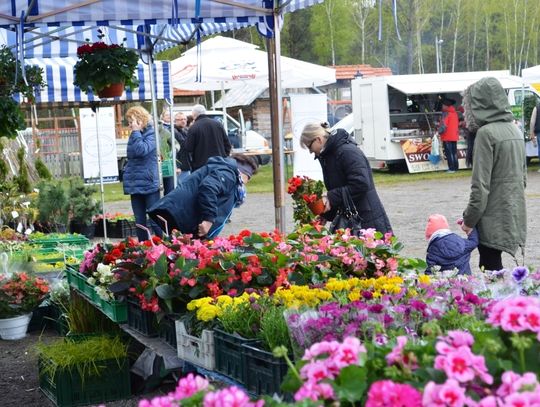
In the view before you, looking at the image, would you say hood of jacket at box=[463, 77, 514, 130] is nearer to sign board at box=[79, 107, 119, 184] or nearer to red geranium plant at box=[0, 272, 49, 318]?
red geranium plant at box=[0, 272, 49, 318]

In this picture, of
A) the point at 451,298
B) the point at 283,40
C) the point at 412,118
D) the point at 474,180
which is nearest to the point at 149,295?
the point at 451,298

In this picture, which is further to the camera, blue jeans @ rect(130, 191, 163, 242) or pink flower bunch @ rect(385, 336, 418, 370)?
blue jeans @ rect(130, 191, 163, 242)

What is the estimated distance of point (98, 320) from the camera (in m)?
6.49

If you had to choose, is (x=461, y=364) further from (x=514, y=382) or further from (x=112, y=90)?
(x=112, y=90)

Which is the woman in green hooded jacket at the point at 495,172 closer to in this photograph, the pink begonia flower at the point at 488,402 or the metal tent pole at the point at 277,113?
the metal tent pole at the point at 277,113

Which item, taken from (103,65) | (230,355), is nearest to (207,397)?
(230,355)

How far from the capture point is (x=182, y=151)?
1327cm

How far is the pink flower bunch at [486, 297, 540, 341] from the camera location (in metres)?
2.19

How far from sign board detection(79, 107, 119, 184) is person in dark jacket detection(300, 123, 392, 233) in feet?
46.3

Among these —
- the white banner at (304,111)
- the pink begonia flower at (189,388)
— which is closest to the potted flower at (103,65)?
the pink begonia flower at (189,388)

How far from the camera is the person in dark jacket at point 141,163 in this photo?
10.7 meters

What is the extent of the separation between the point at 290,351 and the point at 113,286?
187 centimetres

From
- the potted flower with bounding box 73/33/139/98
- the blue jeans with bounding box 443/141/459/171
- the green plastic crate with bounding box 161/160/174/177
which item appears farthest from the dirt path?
the potted flower with bounding box 73/33/139/98

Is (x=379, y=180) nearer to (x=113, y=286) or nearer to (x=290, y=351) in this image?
(x=113, y=286)
